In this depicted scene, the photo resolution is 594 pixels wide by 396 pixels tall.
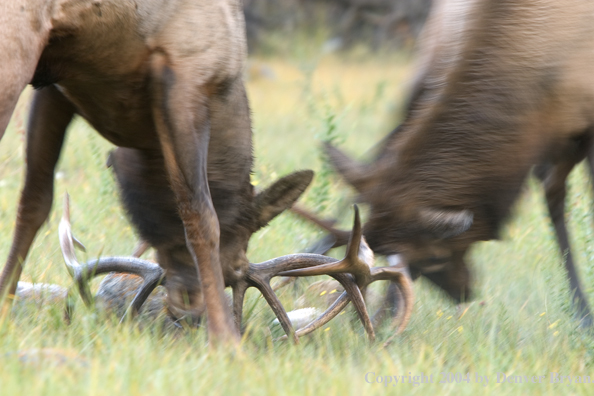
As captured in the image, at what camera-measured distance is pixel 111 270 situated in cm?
372

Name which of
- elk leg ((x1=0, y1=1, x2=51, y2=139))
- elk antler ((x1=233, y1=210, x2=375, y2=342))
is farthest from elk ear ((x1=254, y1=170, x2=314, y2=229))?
elk leg ((x1=0, y1=1, x2=51, y2=139))

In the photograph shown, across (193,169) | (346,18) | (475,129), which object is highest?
(193,169)

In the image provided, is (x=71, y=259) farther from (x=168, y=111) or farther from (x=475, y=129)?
(x=475, y=129)

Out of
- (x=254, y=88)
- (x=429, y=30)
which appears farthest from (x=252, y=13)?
(x=429, y=30)

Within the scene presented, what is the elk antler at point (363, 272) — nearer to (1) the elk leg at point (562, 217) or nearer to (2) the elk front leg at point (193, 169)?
(2) the elk front leg at point (193, 169)

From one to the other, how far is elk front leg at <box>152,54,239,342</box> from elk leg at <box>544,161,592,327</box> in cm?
224

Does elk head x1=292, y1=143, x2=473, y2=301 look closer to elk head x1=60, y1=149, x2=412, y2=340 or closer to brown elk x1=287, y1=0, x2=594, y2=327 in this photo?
brown elk x1=287, y1=0, x2=594, y2=327

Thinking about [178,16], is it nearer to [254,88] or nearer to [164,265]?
[164,265]

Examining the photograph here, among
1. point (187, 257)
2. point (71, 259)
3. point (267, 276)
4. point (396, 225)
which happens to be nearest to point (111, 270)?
point (71, 259)

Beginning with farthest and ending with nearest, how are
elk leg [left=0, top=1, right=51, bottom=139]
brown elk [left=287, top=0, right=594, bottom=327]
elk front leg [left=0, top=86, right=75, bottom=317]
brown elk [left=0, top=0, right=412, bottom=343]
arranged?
brown elk [left=287, top=0, right=594, bottom=327] < elk front leg [left=0, top=86, right=75, bottom=317] < brown elk [left=0, top=0, right=412, bottom=343] < elk leg [left=0, top=1, right=51, bottom=139]

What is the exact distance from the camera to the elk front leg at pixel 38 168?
3705 millimetres

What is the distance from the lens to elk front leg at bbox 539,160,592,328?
4.56 metres

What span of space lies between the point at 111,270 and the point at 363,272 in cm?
118

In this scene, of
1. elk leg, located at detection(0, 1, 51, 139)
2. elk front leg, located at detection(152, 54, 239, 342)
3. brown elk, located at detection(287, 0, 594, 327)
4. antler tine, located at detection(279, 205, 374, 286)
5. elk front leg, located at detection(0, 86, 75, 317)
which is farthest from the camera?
brown elk, located at detection(287, 0, 594, 327)
